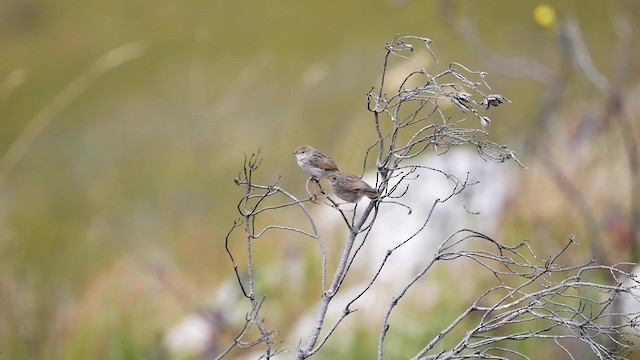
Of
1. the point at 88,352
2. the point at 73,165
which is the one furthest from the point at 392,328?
the point at 73,165

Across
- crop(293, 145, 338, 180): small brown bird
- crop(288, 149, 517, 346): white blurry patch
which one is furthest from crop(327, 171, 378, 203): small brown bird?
crop(288, 149, 517, 346): white blurry patch

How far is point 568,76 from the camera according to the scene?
2889 millimetres

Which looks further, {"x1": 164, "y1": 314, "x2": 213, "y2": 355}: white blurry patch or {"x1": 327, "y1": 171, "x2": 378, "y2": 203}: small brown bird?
{"x1": 164, "y1": 314, "x2": 213, "y2": 355}: white blurry patch

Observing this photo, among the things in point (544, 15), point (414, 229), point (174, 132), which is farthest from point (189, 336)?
point (544, 15)

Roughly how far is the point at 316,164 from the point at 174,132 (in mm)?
1467

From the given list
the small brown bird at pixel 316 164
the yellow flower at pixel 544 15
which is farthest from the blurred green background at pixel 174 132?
the small brown bird at pixel 316 164

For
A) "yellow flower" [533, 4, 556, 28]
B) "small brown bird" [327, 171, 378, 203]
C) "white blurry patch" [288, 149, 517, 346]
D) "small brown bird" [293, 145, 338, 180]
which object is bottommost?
"small brown bird" [327, 171, 378, 203]

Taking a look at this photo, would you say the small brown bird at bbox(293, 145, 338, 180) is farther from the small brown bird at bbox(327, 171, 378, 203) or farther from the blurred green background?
the blurred green background

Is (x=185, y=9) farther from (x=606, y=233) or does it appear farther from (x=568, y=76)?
(x=606, y=233)

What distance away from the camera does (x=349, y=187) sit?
51.0 inches

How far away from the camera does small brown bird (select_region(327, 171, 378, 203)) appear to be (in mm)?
1271

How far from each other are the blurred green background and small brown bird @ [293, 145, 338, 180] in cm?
133

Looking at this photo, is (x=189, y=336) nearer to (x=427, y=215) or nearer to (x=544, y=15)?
(x=427, y=215)

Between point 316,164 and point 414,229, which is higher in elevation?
point 414,229
